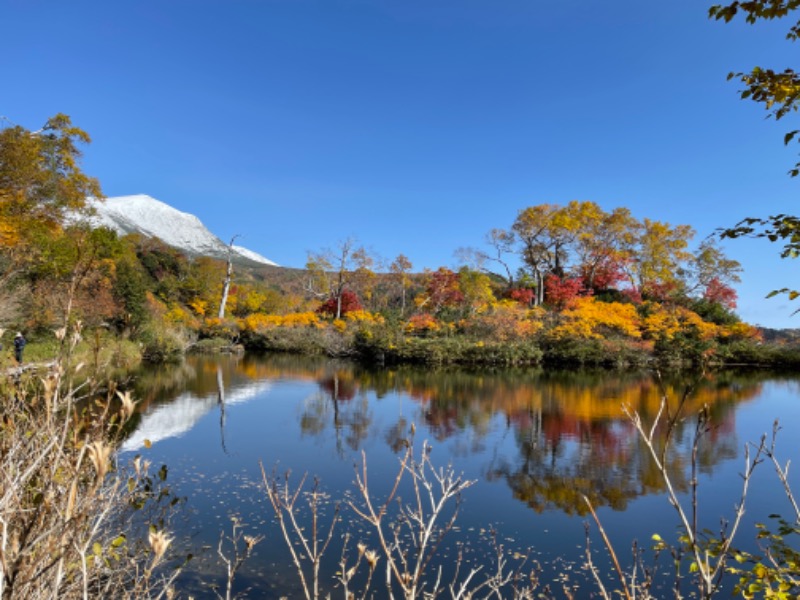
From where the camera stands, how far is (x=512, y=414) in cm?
1077

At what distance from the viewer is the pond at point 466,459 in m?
4.62

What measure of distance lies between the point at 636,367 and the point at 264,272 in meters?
40.9

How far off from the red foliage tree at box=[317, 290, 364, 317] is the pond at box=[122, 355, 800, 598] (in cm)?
1350

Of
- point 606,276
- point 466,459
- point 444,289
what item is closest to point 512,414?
point 466,459

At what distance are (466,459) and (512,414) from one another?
11.8 ft

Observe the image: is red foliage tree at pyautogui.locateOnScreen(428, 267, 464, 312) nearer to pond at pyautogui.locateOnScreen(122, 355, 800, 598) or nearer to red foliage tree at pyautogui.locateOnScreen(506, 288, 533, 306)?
red foliage tree at pyautogui.locateOnScreen(506, 288, 533, 306)

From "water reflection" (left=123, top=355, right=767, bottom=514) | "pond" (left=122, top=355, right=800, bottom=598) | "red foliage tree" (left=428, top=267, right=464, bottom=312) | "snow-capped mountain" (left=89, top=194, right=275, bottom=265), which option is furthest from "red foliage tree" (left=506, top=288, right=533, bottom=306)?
"snow-capped mountain" (left=89, top=194, right=275, bottom=265)

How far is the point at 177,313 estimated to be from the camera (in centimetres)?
2717

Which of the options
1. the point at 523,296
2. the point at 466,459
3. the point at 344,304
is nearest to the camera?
the point at 466,459

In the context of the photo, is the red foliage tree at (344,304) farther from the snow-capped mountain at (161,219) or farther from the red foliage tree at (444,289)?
the snow-capped mountain at (161,219)

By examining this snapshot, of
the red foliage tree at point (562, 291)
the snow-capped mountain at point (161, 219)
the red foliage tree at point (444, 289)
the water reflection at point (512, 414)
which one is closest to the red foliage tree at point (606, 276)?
the red foliage tree at point (562, 291)

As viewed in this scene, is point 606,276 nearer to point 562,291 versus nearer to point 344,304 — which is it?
point 562,291

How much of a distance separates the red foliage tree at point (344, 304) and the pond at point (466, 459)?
13.5 m

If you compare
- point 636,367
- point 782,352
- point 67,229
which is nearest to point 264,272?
point 67,229
